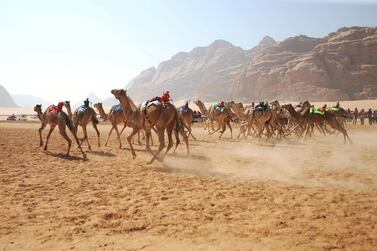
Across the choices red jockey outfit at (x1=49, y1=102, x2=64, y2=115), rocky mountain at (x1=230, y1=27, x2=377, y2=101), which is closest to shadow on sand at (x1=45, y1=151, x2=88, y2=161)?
red jockey outfit at (x1=49, y1=102, x2=64, y2=115)

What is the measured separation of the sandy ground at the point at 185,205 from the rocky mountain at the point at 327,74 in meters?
103

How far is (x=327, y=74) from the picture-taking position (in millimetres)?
114188

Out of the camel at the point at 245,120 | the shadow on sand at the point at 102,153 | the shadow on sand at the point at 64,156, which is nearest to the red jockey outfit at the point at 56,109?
the shadow on sand at the point at 64,156

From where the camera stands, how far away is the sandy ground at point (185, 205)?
5.22m

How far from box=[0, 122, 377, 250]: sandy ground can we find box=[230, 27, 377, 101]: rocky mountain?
10329 centimetres

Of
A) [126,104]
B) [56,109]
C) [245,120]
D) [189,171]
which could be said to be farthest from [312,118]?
[56,109]

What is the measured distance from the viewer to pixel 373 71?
360 ft

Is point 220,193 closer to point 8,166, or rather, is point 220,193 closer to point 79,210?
point 79,210

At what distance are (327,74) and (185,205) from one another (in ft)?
383

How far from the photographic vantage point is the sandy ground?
5.22m

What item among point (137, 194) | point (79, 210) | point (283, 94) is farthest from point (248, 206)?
point (283, 94)

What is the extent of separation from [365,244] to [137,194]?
4.35 m

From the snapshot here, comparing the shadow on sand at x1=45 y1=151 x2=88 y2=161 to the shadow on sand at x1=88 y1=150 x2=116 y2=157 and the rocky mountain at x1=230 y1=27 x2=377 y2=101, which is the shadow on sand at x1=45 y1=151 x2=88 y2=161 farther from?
the rocky mountain at x1=230 y1=27 x2=377 y2=101

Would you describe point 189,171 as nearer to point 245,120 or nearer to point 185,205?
point 185,205
